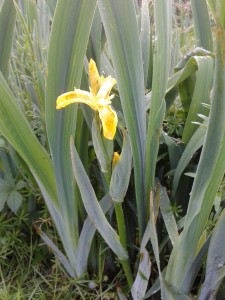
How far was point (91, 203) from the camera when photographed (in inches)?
29.0

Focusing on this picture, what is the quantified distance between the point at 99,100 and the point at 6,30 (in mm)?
340

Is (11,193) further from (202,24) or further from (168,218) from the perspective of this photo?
(202,24)

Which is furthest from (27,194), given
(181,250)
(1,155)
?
(181,250)

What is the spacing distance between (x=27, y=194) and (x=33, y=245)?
0.14 meters

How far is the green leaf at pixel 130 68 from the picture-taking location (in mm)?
682

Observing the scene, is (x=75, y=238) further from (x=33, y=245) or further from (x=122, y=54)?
(x=122, y=54)

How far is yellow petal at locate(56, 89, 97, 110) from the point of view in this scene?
59cm

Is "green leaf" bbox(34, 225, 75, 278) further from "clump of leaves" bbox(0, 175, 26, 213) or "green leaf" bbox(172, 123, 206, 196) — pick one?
"green leaf" bbox(172, 123, 206, 196)

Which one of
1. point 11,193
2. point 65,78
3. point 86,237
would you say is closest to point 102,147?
point 65,78

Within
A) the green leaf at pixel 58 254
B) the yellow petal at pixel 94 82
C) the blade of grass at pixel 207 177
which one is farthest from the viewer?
the green leaf at pixel 58 254

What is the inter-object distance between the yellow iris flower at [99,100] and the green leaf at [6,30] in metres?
0.28

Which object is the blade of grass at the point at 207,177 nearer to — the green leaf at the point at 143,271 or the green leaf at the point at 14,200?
the green leaf at the point at 143,271

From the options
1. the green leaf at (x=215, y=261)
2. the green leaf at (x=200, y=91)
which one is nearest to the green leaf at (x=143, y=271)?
the green leaf at (x=215, y=261)

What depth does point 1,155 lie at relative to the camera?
3.24 ft
